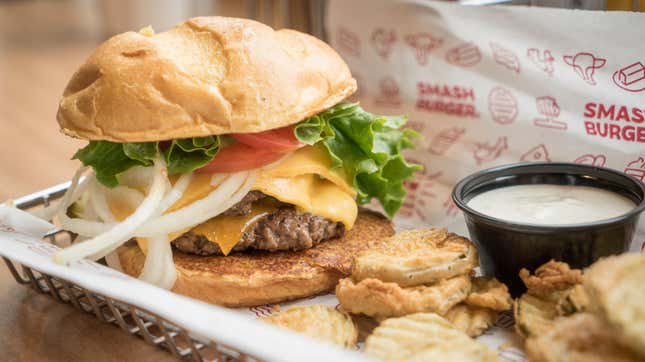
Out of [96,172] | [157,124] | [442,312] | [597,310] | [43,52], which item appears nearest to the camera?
[597,310]

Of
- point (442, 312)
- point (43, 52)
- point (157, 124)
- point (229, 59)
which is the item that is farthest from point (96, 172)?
point (43, 52)

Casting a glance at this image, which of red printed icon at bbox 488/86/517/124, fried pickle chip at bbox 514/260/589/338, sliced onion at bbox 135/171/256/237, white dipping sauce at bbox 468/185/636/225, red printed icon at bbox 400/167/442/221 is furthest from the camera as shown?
red printed icon at bbox 400/167/442/221

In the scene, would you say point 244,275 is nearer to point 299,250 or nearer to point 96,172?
point 299,250

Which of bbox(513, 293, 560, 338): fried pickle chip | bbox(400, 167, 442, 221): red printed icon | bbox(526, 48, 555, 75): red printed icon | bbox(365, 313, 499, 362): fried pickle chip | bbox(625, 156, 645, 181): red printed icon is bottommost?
bbox(400, 167, 442, 221): red printed icon

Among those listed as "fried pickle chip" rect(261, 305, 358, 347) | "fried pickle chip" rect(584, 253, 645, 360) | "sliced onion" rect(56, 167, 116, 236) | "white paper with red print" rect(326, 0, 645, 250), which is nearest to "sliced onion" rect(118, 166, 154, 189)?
"sliced onion" rect(56, 167, 116, 236)

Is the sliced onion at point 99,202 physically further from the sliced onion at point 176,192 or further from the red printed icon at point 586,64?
the red printed icon at point 586,64

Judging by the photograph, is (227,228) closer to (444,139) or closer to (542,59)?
(444,139)

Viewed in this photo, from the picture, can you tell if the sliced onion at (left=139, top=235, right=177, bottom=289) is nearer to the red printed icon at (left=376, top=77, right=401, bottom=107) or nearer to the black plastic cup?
the black plastic cup
